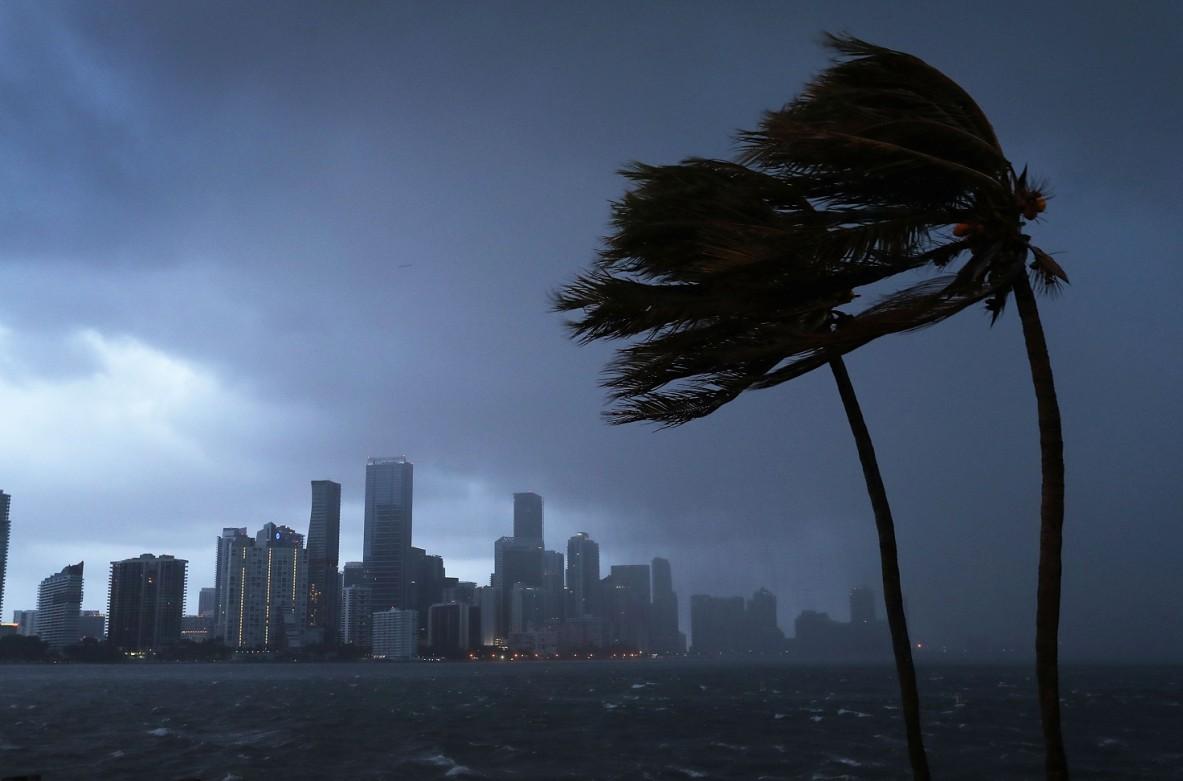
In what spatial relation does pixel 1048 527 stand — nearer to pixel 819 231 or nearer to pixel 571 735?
pixel 819 231

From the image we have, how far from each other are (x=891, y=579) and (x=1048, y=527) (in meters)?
2.19

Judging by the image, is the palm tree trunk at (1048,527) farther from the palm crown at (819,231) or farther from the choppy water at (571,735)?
the choppy water at (571,735)

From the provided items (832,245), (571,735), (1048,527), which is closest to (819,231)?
(832,245)

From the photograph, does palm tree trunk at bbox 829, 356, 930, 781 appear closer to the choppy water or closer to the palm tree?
the palm tree

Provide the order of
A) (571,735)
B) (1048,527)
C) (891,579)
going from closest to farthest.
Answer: (1048,527)
(891,579)
(571,735)

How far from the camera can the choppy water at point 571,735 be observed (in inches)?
2298

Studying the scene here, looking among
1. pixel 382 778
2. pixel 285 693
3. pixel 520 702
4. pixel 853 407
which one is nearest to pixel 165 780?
pixel 382 778

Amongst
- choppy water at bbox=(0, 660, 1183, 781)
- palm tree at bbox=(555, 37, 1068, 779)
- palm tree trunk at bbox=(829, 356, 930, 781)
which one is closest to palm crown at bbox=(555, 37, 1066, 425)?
palm tree at bbox=(555, 37, 1068, 779)

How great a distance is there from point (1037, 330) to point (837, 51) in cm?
249

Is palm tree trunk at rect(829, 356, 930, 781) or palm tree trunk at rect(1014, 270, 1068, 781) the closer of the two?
palm tree trunk at rect(1014, 270, 1068, 781)

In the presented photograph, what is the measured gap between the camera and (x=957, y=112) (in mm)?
7008

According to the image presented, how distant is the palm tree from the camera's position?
6.64 metres

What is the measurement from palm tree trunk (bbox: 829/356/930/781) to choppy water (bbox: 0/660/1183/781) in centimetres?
4913

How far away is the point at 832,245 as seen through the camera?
264 inches
